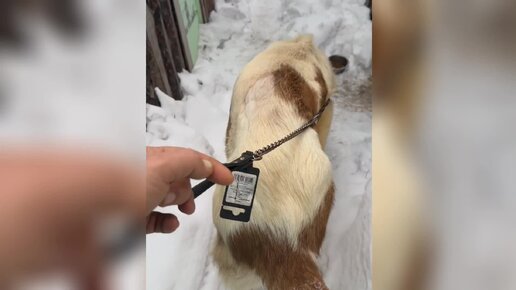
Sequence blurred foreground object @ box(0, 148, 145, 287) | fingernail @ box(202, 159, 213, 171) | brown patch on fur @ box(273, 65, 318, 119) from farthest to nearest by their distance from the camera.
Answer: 1. brown patch on fur @ box(273, 65, 318, 119)
2. fingernail @ box(202, 159, 213, 171)
3. blurred foreground object @ box(0, 148, 145, 287)

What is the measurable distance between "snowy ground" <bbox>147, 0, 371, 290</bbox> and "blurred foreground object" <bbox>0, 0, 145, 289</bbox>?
0.20 m

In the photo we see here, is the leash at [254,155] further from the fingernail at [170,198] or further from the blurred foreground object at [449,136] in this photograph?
the blurred foreground object at [449,136]

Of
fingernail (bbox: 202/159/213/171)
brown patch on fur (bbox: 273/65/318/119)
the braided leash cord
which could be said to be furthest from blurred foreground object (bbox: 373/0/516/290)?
brown patch on fur (bbox: 273/65/318/119)

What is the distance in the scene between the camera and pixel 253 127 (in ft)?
1.89

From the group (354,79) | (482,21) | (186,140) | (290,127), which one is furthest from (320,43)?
(482,21)

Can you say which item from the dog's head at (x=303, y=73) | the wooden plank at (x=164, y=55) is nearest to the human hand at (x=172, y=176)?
the wooden plank at (x=164, y=55)

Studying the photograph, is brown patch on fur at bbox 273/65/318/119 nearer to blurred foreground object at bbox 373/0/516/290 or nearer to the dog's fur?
the dog's fur

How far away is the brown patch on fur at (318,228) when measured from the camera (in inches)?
20.5

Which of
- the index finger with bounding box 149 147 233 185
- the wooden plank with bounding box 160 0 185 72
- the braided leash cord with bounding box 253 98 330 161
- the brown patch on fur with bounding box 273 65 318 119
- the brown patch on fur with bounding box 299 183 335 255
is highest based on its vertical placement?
the wooden plank with bounding box 160 0 185 72

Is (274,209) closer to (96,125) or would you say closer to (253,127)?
(253,127)

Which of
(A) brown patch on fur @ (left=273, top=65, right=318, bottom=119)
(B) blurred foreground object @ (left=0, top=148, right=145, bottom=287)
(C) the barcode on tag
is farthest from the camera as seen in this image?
(A) brown patch on fur @ (left=273, top=65, right=318, bottom=119)

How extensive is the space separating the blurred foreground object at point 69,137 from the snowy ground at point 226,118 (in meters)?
0.20

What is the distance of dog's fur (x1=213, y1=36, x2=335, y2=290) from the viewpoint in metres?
0.50

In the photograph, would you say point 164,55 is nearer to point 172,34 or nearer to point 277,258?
point 172,34
